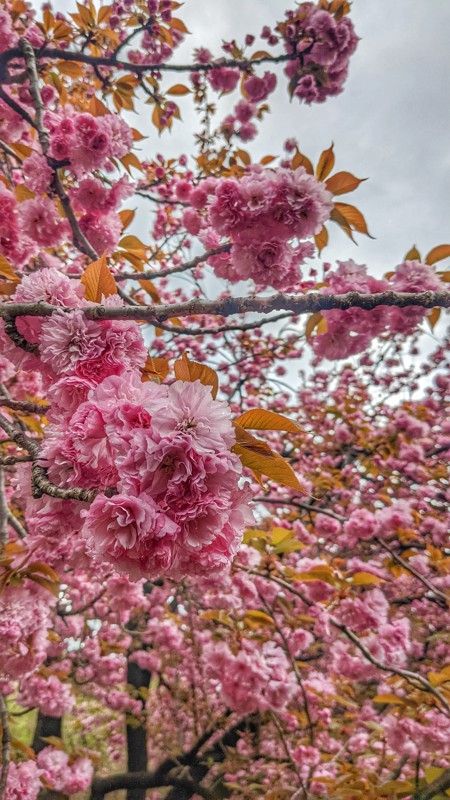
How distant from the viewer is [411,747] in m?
2.53

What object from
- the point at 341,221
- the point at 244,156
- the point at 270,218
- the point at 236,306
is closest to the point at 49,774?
the point at 236,306

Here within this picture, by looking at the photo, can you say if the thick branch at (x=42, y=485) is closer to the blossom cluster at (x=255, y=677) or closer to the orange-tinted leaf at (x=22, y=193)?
the orange-tinted leaf at (x=22, y=193)

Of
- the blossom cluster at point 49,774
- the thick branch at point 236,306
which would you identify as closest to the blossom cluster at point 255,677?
the blossom cluster at point 49,774

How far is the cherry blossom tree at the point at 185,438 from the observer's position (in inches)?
31.5

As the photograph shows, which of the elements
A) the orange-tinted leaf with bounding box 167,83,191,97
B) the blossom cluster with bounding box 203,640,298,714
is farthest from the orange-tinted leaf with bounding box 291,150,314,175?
the blossom cluster with bounding box 203,640,298,714

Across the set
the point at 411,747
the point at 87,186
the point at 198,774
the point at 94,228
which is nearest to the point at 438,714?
the point at 411,747

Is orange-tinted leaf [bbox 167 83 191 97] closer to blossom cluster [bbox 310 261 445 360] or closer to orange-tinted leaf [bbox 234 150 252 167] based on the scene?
orange-tinted leaf [bbox 234 150 252 167]

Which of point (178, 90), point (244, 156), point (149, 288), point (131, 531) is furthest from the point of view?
point (178, 90)

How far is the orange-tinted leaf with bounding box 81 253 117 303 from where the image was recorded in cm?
105

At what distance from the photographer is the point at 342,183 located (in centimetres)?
182

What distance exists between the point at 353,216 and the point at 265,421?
55.9 inches

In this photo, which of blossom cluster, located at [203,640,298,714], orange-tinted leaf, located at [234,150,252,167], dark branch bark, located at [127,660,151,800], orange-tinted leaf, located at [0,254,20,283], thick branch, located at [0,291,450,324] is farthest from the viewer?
dark branch bark, located at [127,660,151,800]

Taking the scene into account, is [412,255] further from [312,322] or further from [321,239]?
[312,322]

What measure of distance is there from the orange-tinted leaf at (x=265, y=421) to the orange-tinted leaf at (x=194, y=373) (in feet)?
0.27
